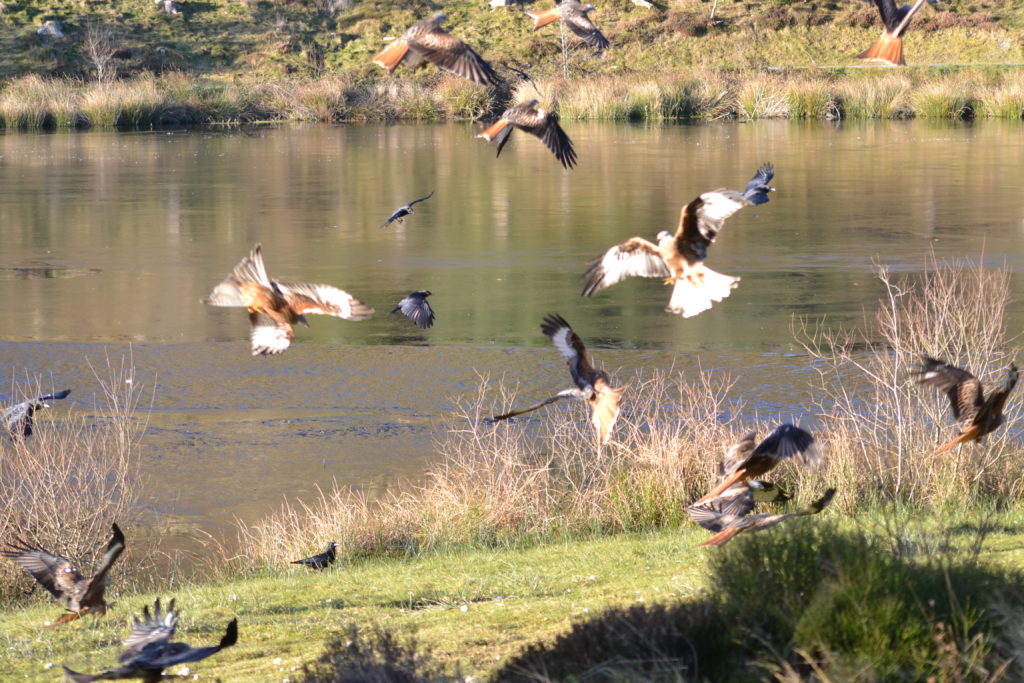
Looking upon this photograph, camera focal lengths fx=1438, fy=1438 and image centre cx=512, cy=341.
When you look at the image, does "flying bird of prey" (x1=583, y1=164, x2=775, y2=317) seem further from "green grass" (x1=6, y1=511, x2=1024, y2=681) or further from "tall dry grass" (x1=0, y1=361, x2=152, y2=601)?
"tall dry grass" (x1=0, y1=361, x2=152, y2=601)

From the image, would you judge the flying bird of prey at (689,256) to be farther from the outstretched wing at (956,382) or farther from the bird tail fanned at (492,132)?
the outstretched wing at (956,382)

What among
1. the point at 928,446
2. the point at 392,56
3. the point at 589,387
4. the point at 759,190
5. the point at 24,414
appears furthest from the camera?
the point at 928,446

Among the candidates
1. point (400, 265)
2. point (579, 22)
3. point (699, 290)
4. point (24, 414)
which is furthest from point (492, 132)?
point (400, 265)

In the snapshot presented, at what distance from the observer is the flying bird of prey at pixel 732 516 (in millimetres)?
6423

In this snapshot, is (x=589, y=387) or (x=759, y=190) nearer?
(x=589, y=387)

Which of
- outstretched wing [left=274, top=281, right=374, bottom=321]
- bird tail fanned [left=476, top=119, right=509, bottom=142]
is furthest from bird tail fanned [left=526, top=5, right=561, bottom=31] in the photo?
outstretched wing [left=274, top=281, right=374, bottom=321]

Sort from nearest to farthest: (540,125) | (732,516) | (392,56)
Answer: (392,56)
(540,125)
(732,516)

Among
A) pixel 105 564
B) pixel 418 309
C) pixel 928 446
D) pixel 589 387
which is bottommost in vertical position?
pixel 928 446

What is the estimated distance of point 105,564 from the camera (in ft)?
18.2

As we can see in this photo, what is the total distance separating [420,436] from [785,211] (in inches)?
581

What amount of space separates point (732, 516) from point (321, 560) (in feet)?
11.9

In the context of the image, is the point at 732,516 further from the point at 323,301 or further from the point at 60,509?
the point at 60,509

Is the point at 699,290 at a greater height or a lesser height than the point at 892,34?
lesser

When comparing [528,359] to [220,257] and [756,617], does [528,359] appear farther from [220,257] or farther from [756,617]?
[756,617]
